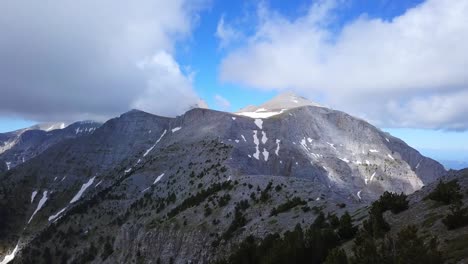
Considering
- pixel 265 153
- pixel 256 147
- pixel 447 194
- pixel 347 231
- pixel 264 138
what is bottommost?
pixel 347 231

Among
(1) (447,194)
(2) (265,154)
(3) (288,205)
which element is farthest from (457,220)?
(2) (265,154)

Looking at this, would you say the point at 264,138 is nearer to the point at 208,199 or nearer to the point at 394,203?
the point at 208,199

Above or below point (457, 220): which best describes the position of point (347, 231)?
below

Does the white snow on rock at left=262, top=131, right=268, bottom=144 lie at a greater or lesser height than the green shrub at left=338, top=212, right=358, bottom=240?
greater

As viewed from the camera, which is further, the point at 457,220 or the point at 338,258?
the point at 457,220

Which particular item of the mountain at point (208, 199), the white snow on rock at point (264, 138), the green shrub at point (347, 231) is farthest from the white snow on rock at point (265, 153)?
the green shrub at point (347, 231)

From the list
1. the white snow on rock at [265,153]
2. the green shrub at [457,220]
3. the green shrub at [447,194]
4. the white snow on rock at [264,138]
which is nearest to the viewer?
the green shrub at [457,220]

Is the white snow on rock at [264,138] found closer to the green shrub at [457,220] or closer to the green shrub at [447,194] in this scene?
the green shrub at [447,194]

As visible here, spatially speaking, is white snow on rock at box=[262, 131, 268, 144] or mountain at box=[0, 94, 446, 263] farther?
white snow on rock at box=[262, 131, 268, 144]

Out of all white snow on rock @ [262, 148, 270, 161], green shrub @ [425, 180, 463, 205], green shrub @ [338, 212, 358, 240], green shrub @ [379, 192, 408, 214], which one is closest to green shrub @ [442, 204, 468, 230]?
green shrub @ [425, 180, 463, 205]

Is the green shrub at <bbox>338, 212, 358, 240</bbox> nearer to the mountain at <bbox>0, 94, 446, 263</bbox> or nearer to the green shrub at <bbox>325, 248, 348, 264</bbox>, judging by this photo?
the green shrub at <bbox>325, 248, 348, 264</bbox>

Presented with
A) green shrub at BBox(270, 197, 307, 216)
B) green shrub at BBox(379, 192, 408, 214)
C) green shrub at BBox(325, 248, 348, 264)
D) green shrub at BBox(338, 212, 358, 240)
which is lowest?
green shrub at BBox(325, 248, 348, 264)

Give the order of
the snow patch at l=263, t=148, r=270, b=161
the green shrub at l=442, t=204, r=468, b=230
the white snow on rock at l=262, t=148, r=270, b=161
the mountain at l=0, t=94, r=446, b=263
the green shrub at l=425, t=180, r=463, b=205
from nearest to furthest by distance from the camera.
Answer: the green shrub at l=442, t=204, r=468, b=230 → the green shrub at l=425, t=180, r=463, b=205 → the mountain at l=0, t=94, r=446, b=263 → the snow patch at l=263, t=148, r=270, b=161 → the white snow on rock at l=262, t=148, r=270, b=161

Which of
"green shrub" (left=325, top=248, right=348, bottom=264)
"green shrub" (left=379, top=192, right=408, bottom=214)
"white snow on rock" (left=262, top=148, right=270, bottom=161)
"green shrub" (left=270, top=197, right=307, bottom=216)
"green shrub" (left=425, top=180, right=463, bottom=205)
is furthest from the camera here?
"white snow on rock" (left=262, top=148, right=270, bottom=161)
